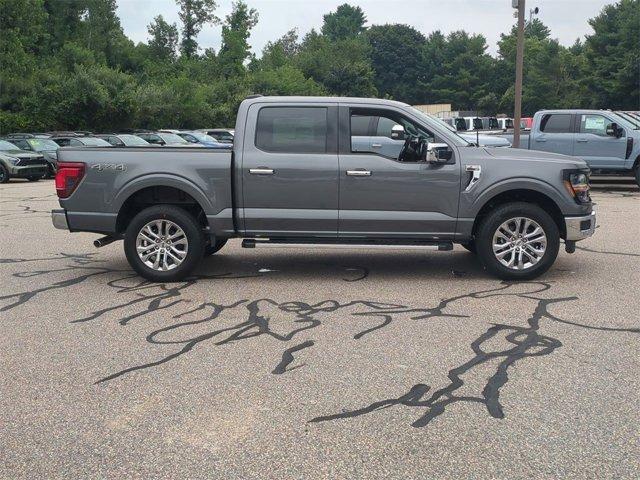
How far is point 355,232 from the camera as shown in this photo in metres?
7.47

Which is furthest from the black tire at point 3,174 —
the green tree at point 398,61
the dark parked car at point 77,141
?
the green tree at point 398,61

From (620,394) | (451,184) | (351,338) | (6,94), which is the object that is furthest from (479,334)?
(6,94)

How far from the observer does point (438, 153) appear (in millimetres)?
7293

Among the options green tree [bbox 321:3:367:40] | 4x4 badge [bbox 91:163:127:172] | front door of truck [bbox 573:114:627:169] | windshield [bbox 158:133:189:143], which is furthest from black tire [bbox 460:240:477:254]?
green tree [bbox 321:3:367:40]

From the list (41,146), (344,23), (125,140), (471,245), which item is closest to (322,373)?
(471,245)

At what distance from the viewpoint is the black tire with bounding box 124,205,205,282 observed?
24.7 ft

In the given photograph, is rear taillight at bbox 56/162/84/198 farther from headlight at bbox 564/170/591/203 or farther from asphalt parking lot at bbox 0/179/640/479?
headlight at bbox 564/170/591/203

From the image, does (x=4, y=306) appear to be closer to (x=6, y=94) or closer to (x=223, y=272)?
(x=223, y=272)

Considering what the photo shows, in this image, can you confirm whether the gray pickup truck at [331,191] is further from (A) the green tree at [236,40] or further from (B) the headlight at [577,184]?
(A) the green tree at [236,40]

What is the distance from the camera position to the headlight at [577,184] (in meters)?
7.43

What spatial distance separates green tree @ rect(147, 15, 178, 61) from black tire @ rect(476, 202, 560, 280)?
218ft

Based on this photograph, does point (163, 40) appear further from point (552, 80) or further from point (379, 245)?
point (379, 245)

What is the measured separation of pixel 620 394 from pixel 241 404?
233cm

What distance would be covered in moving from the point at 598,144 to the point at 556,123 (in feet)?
3.83
